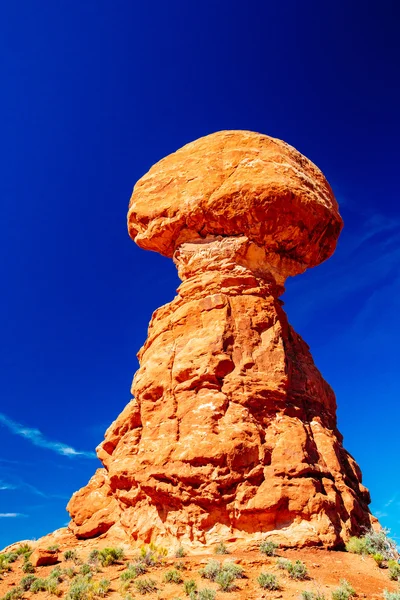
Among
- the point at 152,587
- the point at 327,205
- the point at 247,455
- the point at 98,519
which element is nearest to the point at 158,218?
the point at 327,205

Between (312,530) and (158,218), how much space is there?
47.7ft

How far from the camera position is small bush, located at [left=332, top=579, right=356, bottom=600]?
943 cm

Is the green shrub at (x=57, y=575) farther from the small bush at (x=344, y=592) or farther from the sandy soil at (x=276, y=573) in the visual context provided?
the small bush at (x=344, y=592)

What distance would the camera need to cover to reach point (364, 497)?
55.6 feet

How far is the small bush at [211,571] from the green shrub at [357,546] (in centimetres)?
445

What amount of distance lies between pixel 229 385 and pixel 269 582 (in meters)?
6.45

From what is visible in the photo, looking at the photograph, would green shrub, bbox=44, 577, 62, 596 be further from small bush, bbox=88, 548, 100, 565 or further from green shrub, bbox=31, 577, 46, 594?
small bush, bbox=88, 548, 100, 565

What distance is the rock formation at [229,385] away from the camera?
1342 centimetres

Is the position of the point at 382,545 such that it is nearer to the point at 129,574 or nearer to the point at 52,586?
the point at 129,574

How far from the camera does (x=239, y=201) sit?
1891cm

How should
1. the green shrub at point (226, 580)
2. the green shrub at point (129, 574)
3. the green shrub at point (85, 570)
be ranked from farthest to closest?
the green shrub at point (85, 570) < the green shrub at point (129, 574) < the green shrub at point (226, 580)

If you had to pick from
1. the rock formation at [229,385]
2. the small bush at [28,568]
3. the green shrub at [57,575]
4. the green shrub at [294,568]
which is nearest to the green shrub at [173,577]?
the rock formation at [229,385]

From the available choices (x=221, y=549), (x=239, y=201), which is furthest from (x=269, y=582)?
(x=239, y=201)

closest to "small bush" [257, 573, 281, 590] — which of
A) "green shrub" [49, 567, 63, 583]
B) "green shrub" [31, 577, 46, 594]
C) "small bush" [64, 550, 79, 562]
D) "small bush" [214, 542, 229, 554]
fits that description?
"small bush" [214, 542, 229, 554]
